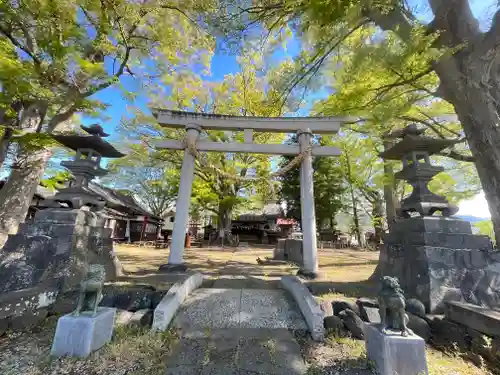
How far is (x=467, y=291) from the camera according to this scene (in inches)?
151

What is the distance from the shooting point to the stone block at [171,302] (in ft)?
10.3

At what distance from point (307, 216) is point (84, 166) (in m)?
5.73

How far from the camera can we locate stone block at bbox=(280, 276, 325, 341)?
3.16 metres

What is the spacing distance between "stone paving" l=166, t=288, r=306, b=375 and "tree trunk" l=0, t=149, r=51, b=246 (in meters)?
7.15

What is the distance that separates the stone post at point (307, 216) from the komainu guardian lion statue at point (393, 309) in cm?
320

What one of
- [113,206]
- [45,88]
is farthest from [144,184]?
[45,88]

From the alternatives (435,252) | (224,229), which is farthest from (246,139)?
(224,229)

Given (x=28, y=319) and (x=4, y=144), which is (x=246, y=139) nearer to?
(x=28, y=319)

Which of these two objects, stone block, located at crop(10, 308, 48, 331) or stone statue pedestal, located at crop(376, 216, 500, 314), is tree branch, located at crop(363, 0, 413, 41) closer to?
stone statue pedestal, located at crop(376, 216, 500, 314)

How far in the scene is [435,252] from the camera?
157 inches

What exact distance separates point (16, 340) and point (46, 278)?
54.7 inches

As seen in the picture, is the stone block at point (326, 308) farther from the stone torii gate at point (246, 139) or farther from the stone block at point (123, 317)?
the stone block at point (123, 317)

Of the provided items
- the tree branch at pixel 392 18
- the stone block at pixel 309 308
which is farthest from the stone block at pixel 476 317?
the tree branch at pixel 392 18

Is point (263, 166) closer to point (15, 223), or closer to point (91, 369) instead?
point (15, 223)
